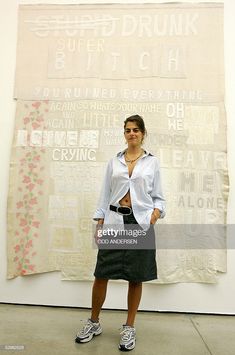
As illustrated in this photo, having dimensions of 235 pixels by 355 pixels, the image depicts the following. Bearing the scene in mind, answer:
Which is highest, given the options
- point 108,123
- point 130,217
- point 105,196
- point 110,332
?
point 108,123

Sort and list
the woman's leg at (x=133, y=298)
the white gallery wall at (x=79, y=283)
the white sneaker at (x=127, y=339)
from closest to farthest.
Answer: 1. the white sneaker at (x=127, y=339)
2. the woman's leg at (x=133, y=298)
3. the white gallery wall at (x=79, y=283)

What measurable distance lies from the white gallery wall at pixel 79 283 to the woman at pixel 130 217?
54cm

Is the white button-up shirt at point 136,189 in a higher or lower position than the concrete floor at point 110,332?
higher

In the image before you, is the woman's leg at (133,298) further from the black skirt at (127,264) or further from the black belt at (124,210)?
the black belt at (124,210)

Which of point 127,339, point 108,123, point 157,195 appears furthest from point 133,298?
point 108,123

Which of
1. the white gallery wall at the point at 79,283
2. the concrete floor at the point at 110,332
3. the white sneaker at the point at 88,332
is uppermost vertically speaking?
the white gallery wall at the point at 79,283

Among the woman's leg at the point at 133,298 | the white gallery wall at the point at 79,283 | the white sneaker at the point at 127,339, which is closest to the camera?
the white sneaker at the point at 127,339

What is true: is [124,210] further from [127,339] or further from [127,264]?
[127,339]

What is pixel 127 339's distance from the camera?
1.79 meters

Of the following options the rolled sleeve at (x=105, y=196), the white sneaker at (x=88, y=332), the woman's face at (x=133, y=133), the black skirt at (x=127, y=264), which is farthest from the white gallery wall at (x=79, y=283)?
the woman's face at (x=133, y=133)

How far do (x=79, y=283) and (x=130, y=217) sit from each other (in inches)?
36.7

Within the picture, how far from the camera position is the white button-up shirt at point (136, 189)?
1.85m

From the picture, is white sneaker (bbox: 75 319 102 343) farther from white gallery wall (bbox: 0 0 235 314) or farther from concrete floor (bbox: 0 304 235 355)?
white gallery wall (bbox: 0 0 235 314)

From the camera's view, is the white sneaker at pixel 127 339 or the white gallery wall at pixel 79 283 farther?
Result: the white gallery wall at pixel 79 283
